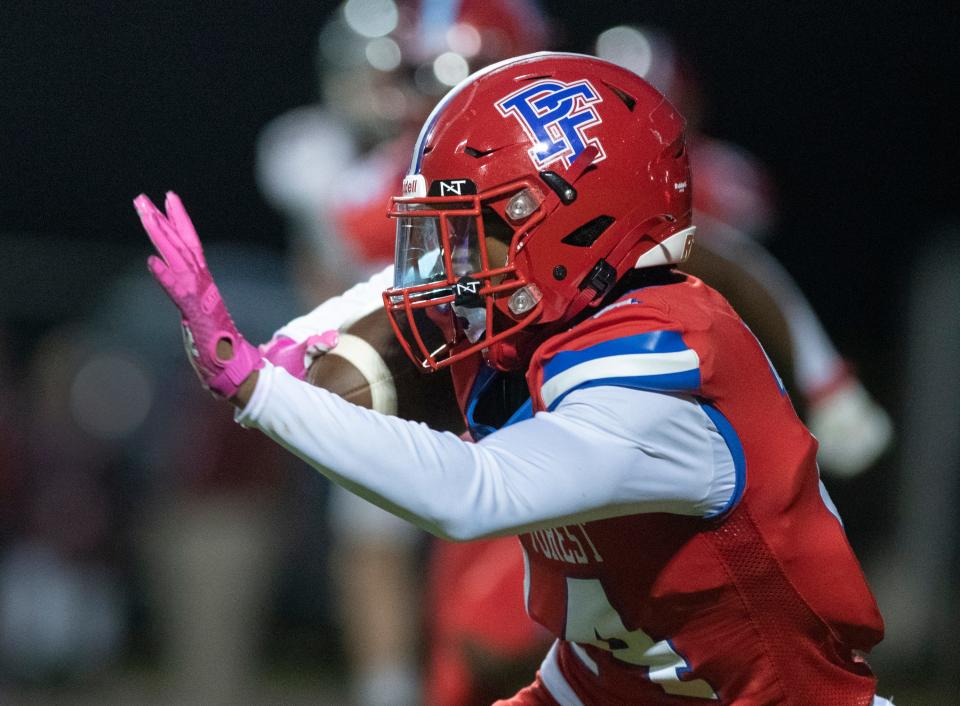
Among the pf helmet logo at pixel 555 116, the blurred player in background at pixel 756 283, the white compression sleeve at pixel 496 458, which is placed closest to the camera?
the white compression sleeve at pixel 496 458

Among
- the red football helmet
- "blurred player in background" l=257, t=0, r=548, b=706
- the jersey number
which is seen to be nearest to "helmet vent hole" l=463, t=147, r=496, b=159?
the red football helmet

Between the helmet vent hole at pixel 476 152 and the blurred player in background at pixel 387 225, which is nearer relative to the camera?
the helmet vent hole at pixel 476 152

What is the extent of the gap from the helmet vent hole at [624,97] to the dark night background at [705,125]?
4596mm

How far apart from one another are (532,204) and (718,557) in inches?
21.2

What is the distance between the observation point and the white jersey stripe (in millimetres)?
1702

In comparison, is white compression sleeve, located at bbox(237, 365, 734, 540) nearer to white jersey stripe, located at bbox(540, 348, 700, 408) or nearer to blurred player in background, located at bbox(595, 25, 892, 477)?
white jersey stripe, located at bbox(540, 348, 700, 408)

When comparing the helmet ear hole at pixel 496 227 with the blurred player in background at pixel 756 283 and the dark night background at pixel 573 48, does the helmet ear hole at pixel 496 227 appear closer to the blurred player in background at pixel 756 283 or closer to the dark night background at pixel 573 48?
the blurred player in background at pixel 756 283

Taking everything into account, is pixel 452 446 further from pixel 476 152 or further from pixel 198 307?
pixel 476 152

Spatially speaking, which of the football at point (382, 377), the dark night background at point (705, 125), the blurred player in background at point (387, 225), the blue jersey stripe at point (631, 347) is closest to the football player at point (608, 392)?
the blue jersey stripe at point (631, 347)

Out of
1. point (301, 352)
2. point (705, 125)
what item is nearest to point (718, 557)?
point (301, 352)

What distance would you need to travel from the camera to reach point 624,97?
1.95m

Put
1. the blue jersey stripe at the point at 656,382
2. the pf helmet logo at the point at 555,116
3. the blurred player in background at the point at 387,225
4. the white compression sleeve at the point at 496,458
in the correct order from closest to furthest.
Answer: the white compression sleeve at the point at 496,458, the blue jersey stripe at the point at 656,382, the pf helmet logo at the point at 555,116, the blurred player in background at the point at 387,225

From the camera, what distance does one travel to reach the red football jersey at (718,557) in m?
1.76

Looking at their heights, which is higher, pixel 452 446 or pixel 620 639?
pixel 452 446
